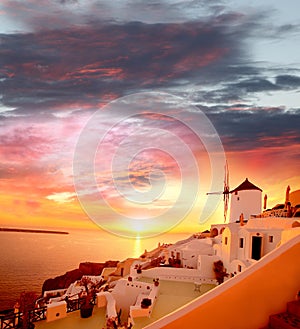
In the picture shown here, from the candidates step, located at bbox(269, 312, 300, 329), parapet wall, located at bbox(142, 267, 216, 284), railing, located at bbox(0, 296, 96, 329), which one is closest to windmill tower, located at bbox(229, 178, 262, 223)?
parapet wall, located at bbox(142, 267, 216, 284)

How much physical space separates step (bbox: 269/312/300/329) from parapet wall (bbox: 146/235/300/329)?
6 centimetres

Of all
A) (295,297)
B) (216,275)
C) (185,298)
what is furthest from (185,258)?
(295,297)

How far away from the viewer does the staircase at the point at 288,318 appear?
3464 mm

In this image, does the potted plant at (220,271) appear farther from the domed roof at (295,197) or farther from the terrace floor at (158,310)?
the domed roof at (295,197)

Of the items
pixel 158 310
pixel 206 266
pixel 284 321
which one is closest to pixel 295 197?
pixel 206 266

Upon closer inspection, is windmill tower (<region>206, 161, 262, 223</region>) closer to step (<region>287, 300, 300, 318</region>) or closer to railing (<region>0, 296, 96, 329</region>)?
Result: railing (<region>0, 296, 96, 329</region>)

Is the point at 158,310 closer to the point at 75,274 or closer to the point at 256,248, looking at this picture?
the point at 256,248

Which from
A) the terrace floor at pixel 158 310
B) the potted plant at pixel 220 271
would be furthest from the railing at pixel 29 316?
the potted plant at pixel 220 271

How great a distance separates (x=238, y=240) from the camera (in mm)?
18734

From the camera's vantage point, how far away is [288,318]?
3.62m

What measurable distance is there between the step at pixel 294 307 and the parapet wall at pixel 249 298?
0.05 m

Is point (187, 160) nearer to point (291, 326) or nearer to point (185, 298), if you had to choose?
point (185, 298)

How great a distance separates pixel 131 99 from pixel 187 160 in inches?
204

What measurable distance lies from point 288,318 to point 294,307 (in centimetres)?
17
